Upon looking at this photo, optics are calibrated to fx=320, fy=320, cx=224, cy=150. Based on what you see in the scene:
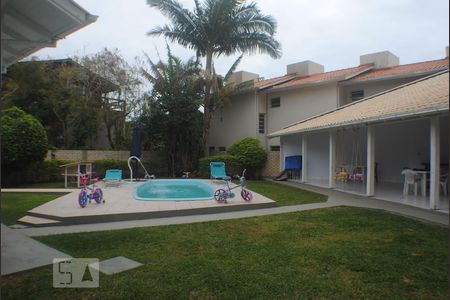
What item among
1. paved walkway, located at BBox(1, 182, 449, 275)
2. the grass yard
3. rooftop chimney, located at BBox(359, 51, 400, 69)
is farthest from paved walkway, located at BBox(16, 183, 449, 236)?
rooftop chimney, located at BBox(359, 51, 400, 69)

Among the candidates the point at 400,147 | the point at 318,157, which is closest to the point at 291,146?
the point at 318,157

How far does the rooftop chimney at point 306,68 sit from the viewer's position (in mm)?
24031

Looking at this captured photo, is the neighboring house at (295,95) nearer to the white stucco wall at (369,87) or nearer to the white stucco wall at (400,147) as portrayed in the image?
the white stucco wall at (369,87)

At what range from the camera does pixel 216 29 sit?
20953 millimetres

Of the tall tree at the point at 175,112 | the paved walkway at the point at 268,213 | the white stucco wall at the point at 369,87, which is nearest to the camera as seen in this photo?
the paved walkway at the point at 268,213

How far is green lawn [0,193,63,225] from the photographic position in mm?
8273

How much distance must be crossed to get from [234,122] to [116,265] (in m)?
19.2

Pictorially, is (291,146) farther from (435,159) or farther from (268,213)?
(268,213)

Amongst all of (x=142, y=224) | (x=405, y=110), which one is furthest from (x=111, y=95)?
(x=405, y=110)

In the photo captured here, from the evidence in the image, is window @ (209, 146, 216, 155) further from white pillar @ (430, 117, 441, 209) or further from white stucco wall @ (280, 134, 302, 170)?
white pillar @ (430, 117, 441, 209)

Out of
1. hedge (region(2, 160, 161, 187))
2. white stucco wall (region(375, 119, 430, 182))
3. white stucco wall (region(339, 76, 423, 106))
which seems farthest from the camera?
white stucco wall (region(339, 76, 423, 106))

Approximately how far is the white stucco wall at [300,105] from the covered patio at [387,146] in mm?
2140

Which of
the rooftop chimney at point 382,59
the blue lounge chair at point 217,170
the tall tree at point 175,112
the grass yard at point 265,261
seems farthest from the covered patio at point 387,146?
the rooftop chimney at point 382,59

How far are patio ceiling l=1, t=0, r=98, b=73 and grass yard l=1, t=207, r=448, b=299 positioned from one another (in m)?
3.37
